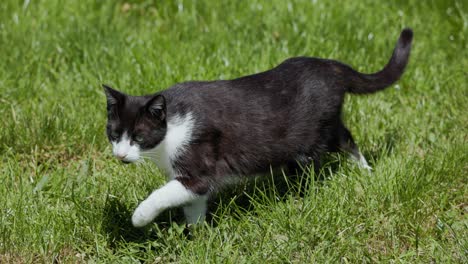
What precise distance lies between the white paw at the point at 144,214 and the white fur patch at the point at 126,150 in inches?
8.9

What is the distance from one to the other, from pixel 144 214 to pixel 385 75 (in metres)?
1.74

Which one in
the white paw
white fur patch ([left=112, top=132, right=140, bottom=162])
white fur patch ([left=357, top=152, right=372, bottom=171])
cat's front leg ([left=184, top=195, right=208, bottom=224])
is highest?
white fur patch ([left=112, top=132, right=140, bottom=162])

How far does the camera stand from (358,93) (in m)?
4.26

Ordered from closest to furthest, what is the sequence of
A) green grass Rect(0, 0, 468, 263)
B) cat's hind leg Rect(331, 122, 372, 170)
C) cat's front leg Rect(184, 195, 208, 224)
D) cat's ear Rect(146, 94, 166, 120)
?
cat's ear Rect(146, 94, 166, 120)
green grass Rect(0, 0, 468, 263)
cat's front leg Rect(184, 195, 208, 224)
cat's hind leg Rect(331, 122, 372, 170)

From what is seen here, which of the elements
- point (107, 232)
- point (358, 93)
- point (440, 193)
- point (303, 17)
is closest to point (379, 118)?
point (358, 93)

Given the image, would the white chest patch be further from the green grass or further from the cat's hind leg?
the cat's hind leg

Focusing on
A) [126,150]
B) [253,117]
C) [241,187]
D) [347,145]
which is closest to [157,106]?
[126,150]

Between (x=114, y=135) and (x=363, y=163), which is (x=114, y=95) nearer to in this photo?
(x=114, y=135)

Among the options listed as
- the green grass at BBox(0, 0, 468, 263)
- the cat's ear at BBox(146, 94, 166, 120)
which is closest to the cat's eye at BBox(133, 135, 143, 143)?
the cat's ear at BBox(146, 94, 166, 120)

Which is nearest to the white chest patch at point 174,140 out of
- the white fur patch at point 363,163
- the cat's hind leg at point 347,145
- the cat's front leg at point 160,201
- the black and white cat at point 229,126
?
the black and white cat at point 229,126

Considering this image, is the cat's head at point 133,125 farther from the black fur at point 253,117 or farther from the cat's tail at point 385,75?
the cat's tail at point 385,75

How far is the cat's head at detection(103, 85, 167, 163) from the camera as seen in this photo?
11.5ft

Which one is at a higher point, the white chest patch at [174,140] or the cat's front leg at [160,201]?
the white chest patch at [174,140]

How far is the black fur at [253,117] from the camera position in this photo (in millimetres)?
3578
